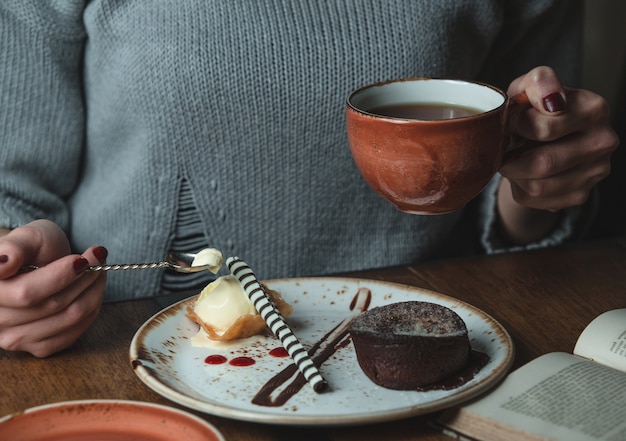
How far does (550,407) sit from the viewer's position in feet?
2.50

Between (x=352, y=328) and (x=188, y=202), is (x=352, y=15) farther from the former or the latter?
(x=352, y=328)

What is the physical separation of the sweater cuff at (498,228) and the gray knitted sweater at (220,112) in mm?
12

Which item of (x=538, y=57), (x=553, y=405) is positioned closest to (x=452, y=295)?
(x=553, y=405)

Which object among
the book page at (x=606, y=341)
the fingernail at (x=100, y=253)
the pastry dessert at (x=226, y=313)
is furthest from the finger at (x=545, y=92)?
the fingernail at (x=100, y=253)

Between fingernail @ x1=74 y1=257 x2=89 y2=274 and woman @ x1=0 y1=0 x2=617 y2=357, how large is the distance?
1.18ft

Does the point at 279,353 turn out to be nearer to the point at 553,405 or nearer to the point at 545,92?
A: the point at 553,405

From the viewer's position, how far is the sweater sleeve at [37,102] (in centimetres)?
123

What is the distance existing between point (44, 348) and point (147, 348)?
0.12 metres

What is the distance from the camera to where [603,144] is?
1086 millimetres

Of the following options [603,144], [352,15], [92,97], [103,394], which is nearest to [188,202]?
[92,97]

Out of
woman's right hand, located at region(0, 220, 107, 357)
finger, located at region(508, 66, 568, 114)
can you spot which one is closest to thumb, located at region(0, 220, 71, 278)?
woman's right hand, located at region(0, 220, 107, 357)

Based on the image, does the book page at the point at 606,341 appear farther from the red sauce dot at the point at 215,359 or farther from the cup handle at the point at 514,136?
the red sauce dot at the point at 215,359

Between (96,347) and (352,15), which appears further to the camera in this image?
(352,15)

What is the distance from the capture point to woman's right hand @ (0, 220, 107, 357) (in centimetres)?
87
